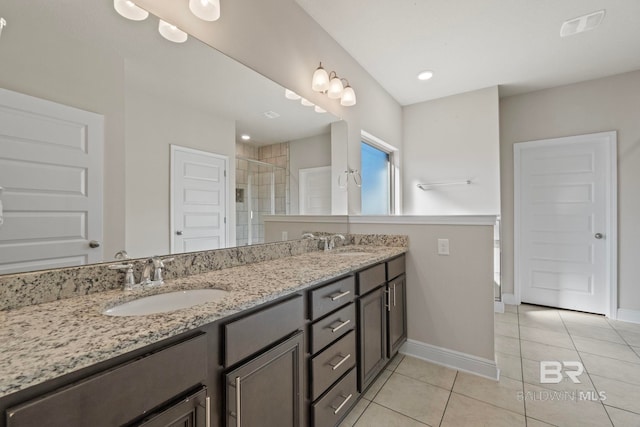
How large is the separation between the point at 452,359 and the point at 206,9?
8.84ft

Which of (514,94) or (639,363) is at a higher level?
(514,94)

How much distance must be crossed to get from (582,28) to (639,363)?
264 centimetres

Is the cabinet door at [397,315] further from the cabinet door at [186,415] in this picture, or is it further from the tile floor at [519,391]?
the cabinet door at [186,415]

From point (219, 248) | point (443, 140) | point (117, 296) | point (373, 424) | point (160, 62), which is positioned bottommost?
point (373, 424)

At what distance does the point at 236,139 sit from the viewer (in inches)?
62.4

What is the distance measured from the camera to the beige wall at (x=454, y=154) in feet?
10.8

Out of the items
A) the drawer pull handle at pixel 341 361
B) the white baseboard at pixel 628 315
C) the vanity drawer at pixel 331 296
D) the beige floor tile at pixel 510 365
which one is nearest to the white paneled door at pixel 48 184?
the vanity drawer at pixel 331 296

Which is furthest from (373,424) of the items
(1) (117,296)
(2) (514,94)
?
(2) (514,94)

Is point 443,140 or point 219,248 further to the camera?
point 443,140

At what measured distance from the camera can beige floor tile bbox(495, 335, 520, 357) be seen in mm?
2334

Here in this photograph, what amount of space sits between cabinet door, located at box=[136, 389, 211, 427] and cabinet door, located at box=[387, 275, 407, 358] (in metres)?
1.43

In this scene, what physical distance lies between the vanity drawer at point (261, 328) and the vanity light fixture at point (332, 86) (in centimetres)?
168

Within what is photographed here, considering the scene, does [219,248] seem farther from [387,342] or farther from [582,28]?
[582,28]

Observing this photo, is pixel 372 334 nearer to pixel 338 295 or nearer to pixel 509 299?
pixel 338 295
